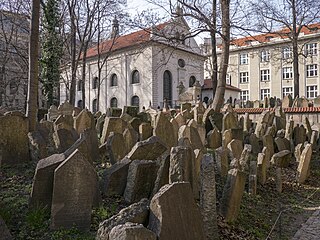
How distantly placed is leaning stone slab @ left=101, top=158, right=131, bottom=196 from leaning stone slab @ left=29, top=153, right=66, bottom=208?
88 cm

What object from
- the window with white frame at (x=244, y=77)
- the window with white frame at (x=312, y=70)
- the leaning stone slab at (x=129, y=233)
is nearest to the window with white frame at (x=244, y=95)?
the window with white frame at (x=244, y=77)

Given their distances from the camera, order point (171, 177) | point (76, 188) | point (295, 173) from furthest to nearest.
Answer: point (295, 173), point (171, 177), point (76, 188)

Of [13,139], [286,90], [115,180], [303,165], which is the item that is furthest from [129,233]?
[286,90]

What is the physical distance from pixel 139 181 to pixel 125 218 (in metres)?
1.49

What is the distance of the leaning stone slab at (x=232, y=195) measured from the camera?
4.78m

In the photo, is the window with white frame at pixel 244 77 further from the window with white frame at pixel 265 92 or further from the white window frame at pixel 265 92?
the window with white frame at pixel 265 92

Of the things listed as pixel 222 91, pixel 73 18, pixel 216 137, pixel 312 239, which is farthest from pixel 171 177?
pixel 73 18

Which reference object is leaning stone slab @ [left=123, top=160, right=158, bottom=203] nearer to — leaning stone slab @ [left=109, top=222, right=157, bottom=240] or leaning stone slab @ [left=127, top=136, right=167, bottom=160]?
leaning stone slab @ [left=127, top=136, right=167, bottom=160]

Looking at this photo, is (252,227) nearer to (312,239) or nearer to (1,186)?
(312,239)

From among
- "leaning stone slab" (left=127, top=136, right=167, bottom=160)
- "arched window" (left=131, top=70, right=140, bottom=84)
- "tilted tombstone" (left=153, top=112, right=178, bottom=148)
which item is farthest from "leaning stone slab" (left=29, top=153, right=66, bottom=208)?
"arched window" (left=131, top=70, right=140, bottom=84)

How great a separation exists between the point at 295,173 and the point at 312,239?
11.3 feet

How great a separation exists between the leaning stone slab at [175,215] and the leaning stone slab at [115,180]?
152 cm

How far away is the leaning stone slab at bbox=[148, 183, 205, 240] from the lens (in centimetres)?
295

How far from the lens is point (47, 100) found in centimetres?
2262
